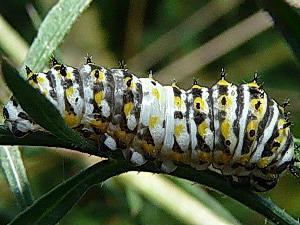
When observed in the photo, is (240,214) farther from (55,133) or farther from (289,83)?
(55,133)

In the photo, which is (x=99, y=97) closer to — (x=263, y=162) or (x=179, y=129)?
(x=179, y=129)

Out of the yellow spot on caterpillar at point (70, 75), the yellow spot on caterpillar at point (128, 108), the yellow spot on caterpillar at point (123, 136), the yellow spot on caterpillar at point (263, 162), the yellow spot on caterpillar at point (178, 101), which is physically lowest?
the yellow spot on caterpillar at point (263, 162)

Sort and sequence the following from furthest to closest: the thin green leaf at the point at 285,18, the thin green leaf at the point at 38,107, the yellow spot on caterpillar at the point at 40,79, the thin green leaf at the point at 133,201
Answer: the thin green leaf at the point at 133,201 → the yellow spot on caterpillar at the point at 40,79 → the thin green leaf at the point at 285,18 → the thin green leaf at the point at 38,107

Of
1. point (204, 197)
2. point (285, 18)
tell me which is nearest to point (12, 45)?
point (204, 197)

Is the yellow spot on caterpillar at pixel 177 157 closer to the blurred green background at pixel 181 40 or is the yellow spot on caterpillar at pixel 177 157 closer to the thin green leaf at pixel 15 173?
the thin green leaf at pixel 15 173

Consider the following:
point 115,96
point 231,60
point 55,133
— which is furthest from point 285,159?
point 231,60

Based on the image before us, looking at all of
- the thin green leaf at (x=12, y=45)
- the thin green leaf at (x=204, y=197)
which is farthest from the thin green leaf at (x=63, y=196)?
the thin green leaf at (x=12, y=45)
